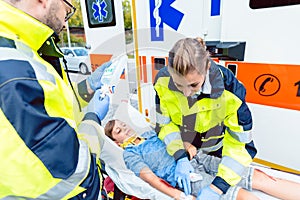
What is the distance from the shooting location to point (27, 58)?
0.64m

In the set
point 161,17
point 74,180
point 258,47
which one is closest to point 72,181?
point 74,180

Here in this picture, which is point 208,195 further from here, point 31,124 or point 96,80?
point 31,124

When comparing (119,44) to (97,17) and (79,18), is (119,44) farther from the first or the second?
(79,18)

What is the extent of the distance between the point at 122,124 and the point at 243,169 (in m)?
1.22

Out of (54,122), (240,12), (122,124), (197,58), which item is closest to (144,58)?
(122,124)

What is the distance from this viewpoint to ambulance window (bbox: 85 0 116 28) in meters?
2.52

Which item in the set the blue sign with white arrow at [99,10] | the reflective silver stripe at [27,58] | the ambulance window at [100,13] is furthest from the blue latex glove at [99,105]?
the blue sign with white arrow at [99,10]

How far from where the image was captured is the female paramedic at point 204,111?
4.29ft

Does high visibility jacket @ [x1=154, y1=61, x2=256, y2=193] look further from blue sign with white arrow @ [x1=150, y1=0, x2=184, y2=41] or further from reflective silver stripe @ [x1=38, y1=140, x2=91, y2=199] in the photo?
reflective silver stripe @ [x1=38, y1=140, x2=91, y2=199]

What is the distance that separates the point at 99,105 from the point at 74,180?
1.82 feet

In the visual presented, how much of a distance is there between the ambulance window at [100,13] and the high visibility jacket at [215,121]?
4.26 feet

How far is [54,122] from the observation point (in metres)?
0.63

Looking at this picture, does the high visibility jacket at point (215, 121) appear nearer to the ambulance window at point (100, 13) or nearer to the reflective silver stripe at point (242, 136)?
the reflective silver stripe at point (242, 136)

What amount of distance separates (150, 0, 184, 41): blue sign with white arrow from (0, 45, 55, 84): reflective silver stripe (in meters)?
Result: 1.52
